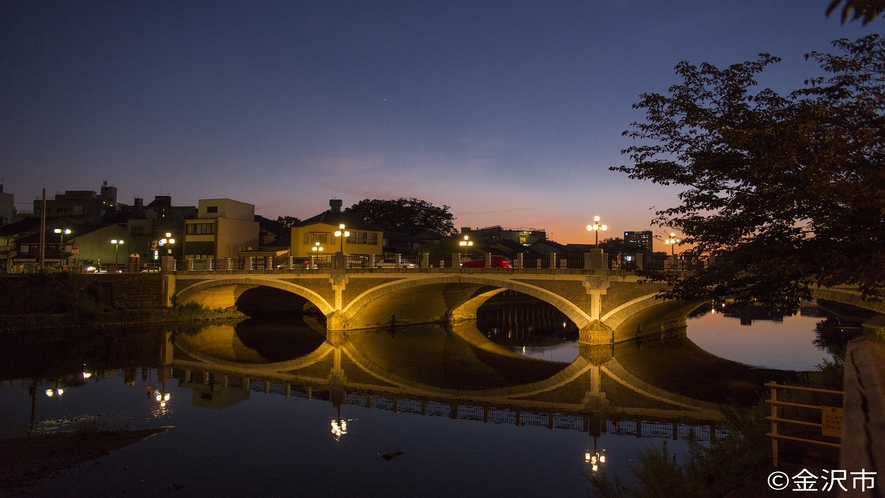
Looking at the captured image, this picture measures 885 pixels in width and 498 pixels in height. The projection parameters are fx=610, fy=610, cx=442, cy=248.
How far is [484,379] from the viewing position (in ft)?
88.2

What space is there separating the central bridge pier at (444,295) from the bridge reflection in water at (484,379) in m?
1.59

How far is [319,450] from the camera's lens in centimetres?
1580

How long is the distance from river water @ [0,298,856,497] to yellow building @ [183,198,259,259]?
22.9 m

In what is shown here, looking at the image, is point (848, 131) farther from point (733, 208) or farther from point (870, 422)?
point (870, 422)

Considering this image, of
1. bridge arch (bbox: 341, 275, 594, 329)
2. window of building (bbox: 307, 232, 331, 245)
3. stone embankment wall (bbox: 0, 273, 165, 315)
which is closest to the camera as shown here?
bridge arch (bbox: 341, 275, 594, 329)

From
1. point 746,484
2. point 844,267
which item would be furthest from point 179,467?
point 844,267

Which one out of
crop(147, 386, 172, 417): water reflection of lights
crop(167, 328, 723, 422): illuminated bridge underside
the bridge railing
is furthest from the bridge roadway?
crop(147, 386, 172, 417): water reflection of lights

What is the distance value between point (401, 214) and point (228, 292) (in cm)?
4384

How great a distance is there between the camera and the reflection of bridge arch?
42188 millimetres

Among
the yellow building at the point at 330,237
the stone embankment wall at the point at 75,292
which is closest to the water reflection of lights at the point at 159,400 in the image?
the stone embankment wall at the point at 75,292

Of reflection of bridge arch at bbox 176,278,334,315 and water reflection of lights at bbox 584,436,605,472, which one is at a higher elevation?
reflection of bridge arch at bbox 176,278,334,315

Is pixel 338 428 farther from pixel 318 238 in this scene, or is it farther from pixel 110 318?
pixel 318 238

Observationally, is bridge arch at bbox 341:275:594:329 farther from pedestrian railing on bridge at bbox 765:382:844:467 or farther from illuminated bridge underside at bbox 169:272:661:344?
pedestrian railing on bridge at bbox 765:382:844:467

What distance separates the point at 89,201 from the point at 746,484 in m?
94.7
